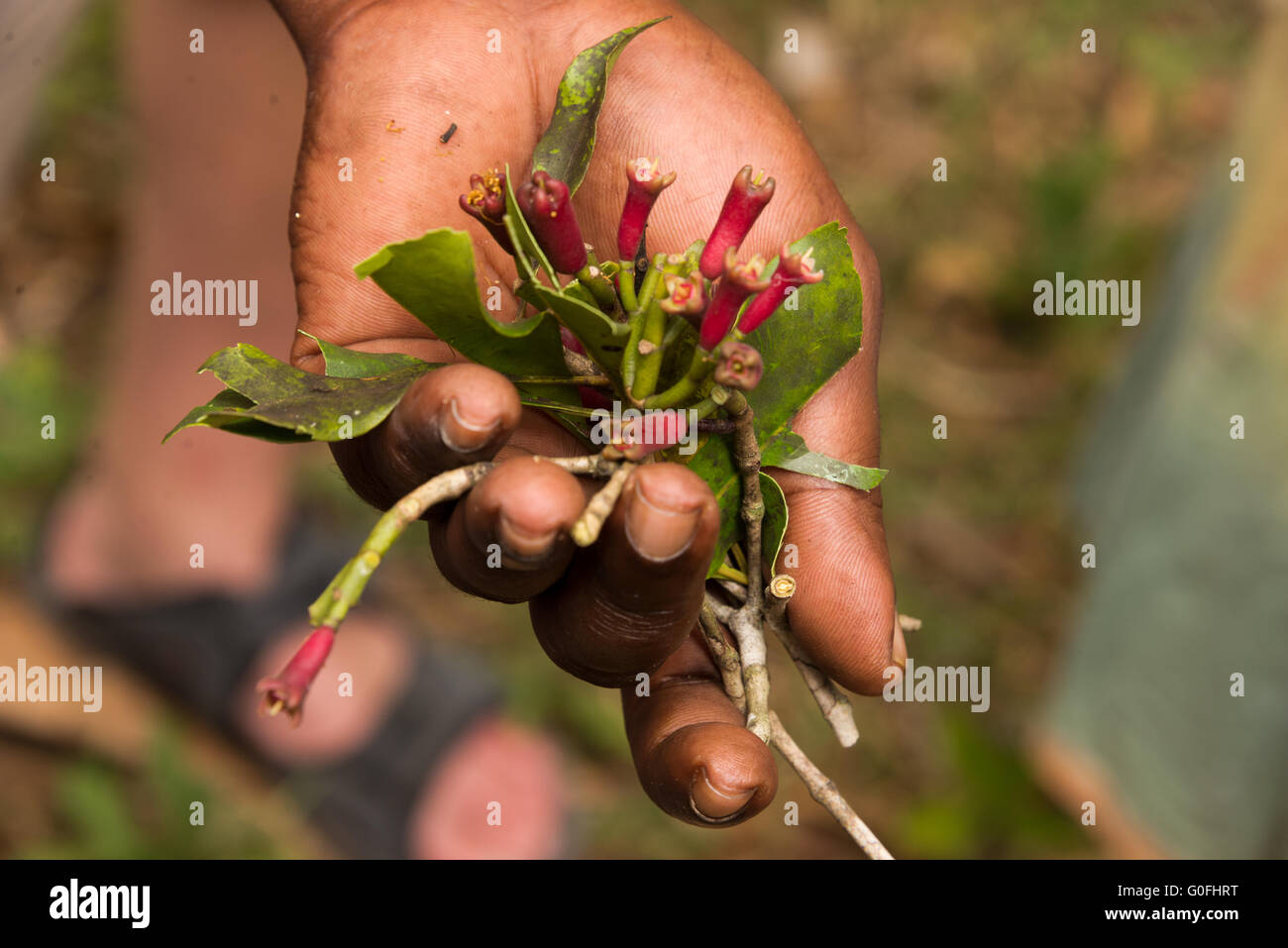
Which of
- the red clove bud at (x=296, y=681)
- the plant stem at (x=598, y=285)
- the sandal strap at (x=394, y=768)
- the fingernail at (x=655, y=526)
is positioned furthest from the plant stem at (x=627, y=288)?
the sandal strap at (x=394, y=768)

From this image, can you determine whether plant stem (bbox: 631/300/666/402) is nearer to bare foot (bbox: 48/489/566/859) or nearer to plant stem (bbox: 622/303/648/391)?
plant stem (bbox: 622/303/648/391)

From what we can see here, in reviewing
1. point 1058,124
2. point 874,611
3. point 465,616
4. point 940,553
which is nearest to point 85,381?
point 465,616

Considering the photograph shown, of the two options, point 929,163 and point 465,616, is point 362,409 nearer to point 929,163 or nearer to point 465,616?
point 465,616

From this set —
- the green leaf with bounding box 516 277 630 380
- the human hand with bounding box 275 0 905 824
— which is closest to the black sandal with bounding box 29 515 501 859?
the human hand with bounding box 275 0 905 824

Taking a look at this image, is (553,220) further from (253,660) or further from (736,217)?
(253,660)

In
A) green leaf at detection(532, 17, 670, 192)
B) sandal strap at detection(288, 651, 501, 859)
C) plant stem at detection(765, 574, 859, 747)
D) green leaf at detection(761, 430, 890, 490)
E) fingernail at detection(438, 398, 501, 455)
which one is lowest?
sandal strap at detection(288, 651, 501, 859)

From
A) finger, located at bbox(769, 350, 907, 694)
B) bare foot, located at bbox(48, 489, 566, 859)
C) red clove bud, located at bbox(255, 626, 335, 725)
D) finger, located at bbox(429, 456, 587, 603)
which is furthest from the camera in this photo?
bare foot, located at bbox(48, 489, 566, 859)

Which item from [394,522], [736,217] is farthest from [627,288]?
[394,522]
